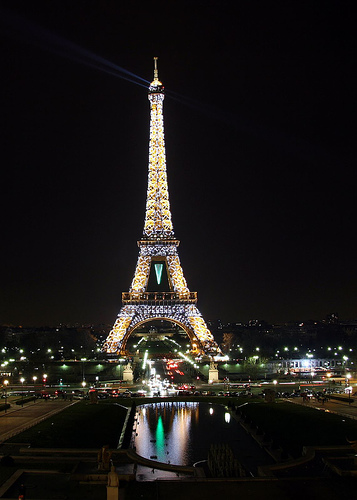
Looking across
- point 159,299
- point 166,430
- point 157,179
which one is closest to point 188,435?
point 166,430

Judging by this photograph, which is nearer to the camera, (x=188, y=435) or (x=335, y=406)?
(x=188, y=435)

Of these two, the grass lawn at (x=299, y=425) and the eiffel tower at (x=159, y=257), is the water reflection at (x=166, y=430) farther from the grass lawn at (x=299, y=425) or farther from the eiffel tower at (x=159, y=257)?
the eiffel tower at (x=159, y=257)

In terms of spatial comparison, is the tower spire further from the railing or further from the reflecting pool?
the reflecting pool

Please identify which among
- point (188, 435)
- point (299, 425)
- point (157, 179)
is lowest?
point (188, 435)

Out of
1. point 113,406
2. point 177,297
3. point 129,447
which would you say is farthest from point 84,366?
Result: point 129,447

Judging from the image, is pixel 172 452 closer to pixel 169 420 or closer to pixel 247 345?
pixel 169 420

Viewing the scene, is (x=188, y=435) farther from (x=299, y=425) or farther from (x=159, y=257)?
(x=159, y=257)

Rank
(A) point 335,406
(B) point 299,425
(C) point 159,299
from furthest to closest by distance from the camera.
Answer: (C) point 159,299 → (A) point 335,406 → (B) point 299,425
